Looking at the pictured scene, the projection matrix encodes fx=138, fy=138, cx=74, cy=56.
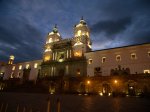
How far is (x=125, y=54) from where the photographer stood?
42.2 metres

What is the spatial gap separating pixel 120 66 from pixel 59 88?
19.9m

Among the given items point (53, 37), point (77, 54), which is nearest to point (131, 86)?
point (77, 54)

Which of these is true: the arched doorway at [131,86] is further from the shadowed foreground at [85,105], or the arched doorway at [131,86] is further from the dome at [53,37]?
the dome at [53,37]

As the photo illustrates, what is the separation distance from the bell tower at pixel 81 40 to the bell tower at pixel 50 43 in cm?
1133

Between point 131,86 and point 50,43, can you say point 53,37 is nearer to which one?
point 50,43

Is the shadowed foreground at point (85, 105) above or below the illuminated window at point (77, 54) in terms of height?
below

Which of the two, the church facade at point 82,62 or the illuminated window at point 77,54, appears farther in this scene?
the illuminated window at point 77,54

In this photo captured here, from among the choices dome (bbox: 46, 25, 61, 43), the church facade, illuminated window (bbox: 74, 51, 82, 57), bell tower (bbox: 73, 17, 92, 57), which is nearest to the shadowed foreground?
the church facade

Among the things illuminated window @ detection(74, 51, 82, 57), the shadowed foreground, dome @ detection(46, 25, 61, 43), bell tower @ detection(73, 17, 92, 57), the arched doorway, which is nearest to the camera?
the shadowed foreground

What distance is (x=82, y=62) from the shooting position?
49.0 m

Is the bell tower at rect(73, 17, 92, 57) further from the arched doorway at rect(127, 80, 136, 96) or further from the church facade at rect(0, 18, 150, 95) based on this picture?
the arched doorway at rect(127, 80, 136, 96)

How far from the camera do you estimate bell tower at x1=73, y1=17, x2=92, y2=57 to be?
2052 inches

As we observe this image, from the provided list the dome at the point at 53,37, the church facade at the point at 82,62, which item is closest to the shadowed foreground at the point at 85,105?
the church facade at the point at 82,62

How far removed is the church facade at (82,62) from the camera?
130 feet
